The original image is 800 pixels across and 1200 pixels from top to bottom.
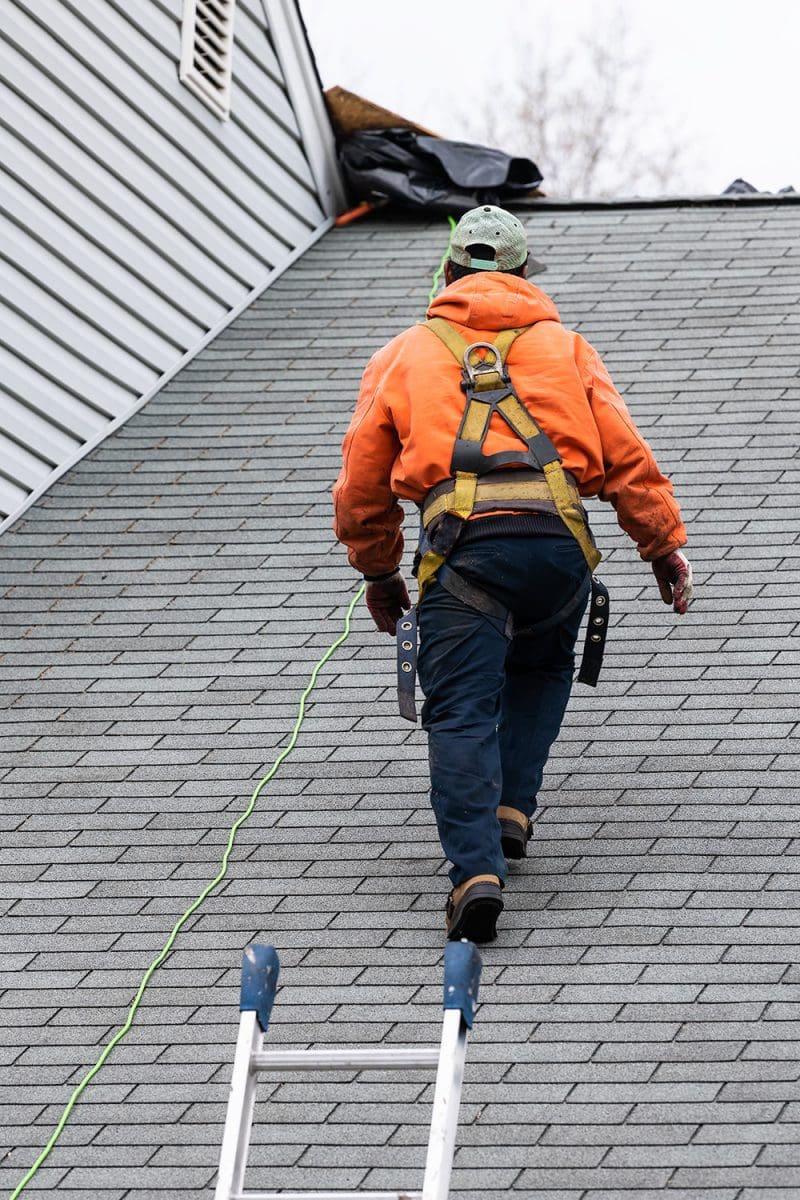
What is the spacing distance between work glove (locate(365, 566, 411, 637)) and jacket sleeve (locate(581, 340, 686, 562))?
64cm

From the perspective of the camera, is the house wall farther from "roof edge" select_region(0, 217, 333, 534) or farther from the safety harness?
the safety harness

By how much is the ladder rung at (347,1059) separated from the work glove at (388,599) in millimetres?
1873

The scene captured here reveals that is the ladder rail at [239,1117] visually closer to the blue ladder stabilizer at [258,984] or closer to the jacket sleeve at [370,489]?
the blue ladder stabilizer at [258,984]

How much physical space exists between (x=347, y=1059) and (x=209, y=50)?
664 cm

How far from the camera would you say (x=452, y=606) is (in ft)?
15.3

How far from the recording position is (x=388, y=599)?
5.11 metres

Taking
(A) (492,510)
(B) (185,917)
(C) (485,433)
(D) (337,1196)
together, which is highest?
(C) (485,433)

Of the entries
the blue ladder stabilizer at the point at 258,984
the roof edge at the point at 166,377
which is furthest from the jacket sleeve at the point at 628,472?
the roof edge at the point at 166,377

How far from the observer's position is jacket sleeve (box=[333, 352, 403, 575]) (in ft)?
15.7

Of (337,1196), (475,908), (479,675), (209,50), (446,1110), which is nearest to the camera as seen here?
(446,1110)

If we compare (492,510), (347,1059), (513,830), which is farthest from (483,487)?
(347,1059)

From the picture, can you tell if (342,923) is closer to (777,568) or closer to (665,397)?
(777,568)

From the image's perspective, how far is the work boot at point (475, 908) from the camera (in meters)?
4.45

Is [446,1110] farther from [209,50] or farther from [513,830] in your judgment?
[209,50]
